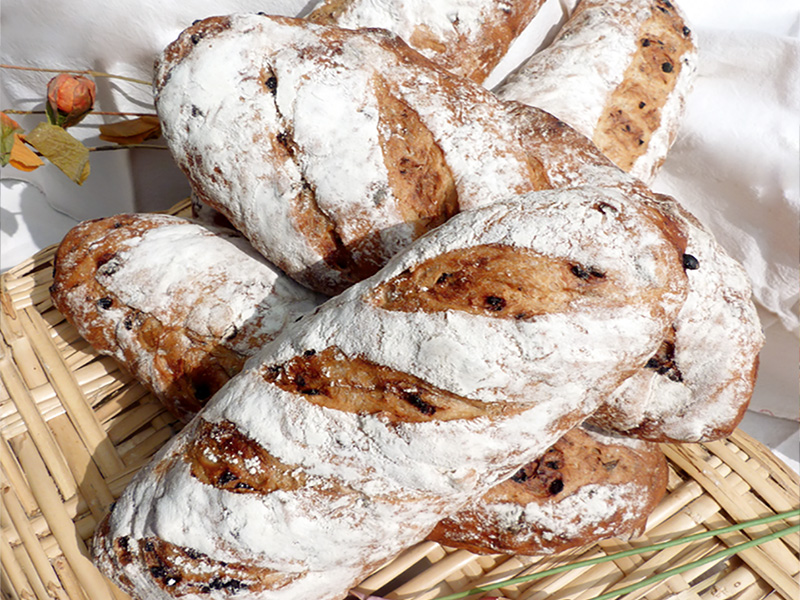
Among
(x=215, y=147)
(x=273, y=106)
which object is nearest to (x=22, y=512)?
(x=215, y=147)

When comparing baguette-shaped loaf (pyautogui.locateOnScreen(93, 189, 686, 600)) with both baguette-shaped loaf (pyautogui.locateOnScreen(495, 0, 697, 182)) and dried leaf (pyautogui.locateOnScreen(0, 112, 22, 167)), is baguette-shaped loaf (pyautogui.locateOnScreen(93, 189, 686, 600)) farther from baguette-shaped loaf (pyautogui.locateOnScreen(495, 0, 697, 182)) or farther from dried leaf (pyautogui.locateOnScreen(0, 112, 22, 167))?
dried leaf (pyautogui.locateOnScreen(0, 112, 22, 167))

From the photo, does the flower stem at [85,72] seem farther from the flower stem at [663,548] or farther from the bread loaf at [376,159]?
the flower stem at [663,548]

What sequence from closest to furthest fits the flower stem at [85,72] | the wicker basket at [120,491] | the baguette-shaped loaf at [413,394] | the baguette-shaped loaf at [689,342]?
1. the baguette-shaped loaf at [413,394]
2. the baguette-shaped loaf at [689,342]
3. the wicker basket at [120,491]
4. the flower stem at [85,72]

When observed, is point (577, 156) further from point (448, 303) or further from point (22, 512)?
point (22, 512)

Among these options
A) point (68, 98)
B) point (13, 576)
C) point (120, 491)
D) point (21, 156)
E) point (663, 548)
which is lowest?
point (13, 576)

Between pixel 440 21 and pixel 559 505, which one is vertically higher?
pixel 440 21

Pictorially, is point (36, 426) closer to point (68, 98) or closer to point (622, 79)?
point (68, 98)

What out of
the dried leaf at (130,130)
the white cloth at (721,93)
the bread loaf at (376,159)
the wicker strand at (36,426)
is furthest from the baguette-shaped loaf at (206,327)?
the white cloth at (721,93)

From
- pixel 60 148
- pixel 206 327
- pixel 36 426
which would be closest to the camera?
pixel 206 327

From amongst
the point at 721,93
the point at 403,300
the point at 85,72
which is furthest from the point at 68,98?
the point at 721,93
